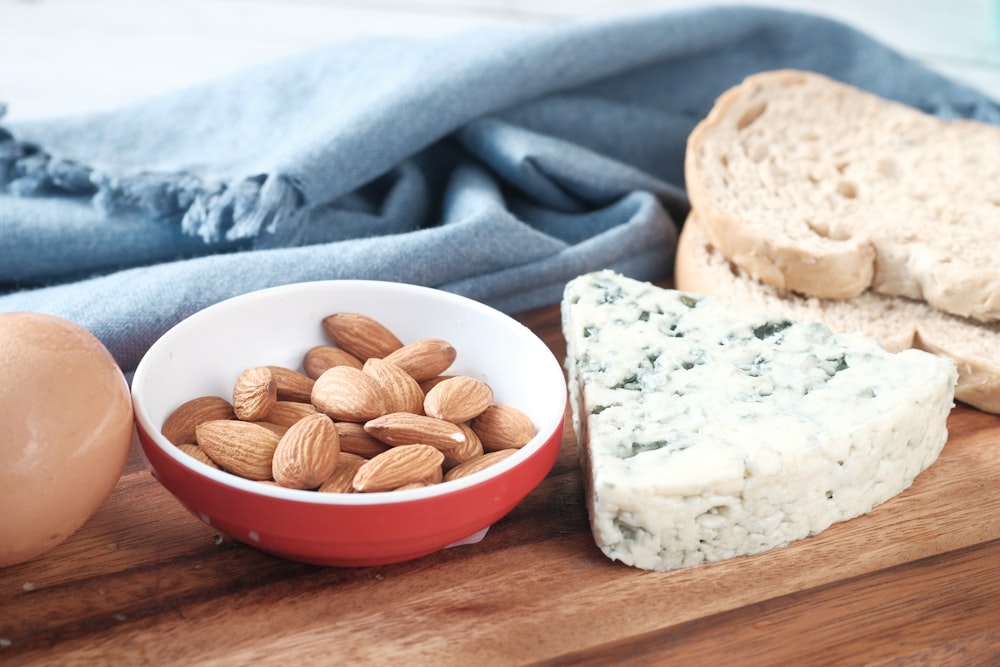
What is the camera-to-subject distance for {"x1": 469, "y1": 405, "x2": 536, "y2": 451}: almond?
4.87 feet

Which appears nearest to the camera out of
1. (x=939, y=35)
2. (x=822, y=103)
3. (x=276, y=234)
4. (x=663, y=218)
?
(x=276, y=234)

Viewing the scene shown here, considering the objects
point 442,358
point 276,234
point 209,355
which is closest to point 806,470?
point 442,358

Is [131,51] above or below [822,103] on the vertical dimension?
below

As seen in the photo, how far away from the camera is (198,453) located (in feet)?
4.55

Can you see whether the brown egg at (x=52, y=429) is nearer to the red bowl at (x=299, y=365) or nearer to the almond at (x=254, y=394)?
the red bowl at (x=299, y=365)

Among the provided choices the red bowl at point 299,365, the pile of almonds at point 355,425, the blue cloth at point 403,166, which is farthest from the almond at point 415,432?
the blue cloth at point 403,166

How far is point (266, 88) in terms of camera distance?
8.24ft

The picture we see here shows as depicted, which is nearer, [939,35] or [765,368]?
[765,368]

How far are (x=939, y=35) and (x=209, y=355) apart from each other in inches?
134

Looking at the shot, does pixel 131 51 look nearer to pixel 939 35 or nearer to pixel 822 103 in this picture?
pixel 822 103

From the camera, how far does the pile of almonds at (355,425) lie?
1346 mm

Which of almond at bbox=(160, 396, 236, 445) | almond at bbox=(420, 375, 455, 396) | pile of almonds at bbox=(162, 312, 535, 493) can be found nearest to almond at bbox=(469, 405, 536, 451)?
pile of almonds at bbox=(162, 312, 535, 493)

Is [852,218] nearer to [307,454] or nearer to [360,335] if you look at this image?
[360,335]

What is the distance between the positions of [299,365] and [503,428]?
403 mm
